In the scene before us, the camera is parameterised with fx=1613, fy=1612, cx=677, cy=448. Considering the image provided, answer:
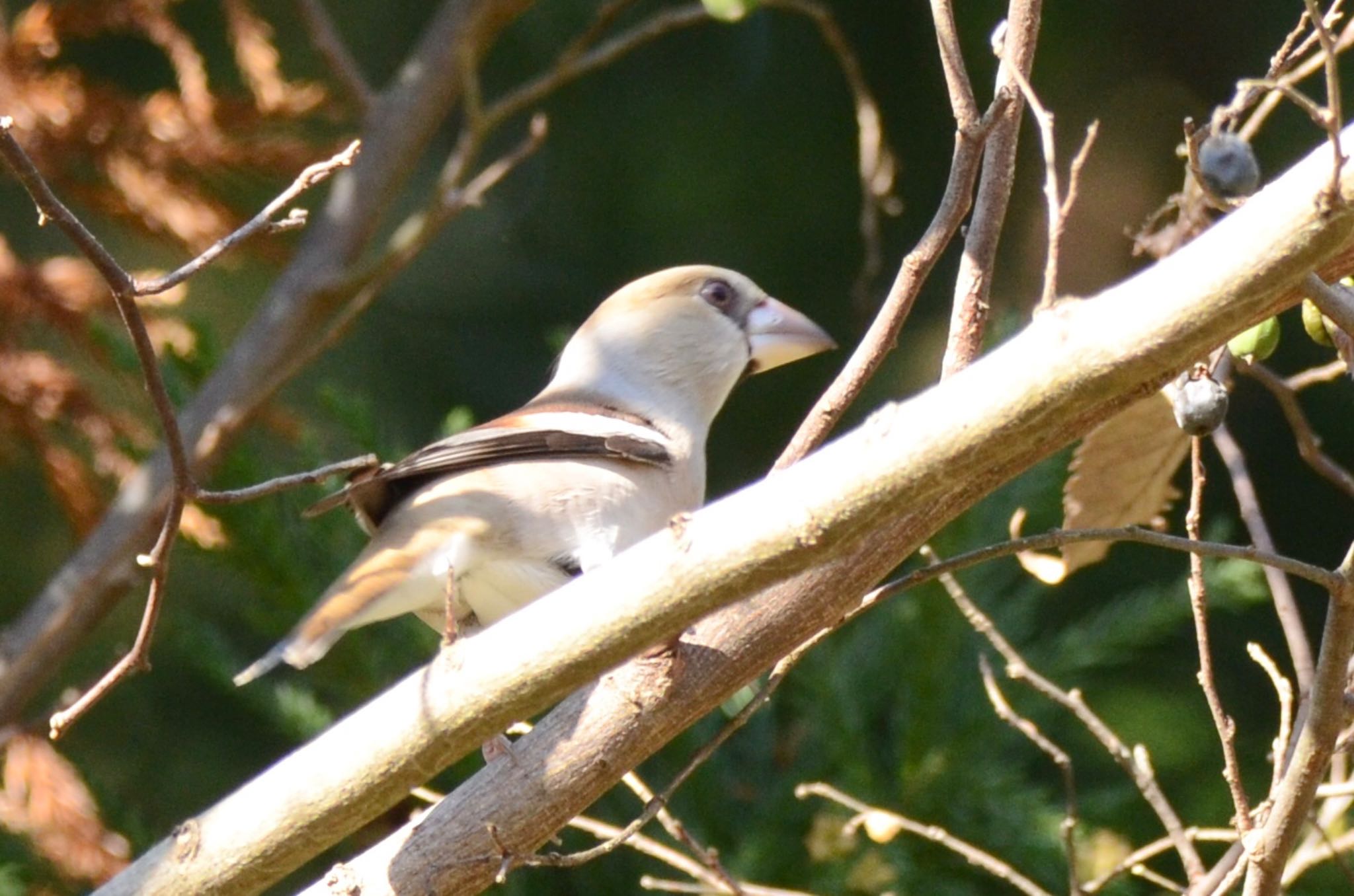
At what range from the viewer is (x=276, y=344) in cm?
375

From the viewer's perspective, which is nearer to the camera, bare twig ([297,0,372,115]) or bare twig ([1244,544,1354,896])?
bare twig ([1244,544,1354,896])

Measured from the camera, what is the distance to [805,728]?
11.6ft

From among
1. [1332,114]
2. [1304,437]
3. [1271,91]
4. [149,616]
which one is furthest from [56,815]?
[1332,114]

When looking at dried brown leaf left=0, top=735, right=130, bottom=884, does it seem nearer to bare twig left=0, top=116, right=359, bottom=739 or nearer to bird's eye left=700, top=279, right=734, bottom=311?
bird's eye left=700, top=279, right=734, bottom=311

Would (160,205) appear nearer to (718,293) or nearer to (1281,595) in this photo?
(718,293)

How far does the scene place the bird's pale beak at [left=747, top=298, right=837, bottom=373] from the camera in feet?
10.2

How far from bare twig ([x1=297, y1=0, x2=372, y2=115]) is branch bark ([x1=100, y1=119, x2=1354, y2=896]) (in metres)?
2.41

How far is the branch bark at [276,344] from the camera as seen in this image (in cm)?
352

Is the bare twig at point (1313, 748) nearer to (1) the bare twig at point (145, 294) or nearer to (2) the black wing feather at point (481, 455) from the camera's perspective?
(1) the bare twig at point (145, 294)

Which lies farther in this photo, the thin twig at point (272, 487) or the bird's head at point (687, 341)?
the bird's head at point (687, 341)

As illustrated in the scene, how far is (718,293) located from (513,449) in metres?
0.81

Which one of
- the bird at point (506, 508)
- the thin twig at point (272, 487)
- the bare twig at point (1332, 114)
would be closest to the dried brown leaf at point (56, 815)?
the bird at point (506, 508)

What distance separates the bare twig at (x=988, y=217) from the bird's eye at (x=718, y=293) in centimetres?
121

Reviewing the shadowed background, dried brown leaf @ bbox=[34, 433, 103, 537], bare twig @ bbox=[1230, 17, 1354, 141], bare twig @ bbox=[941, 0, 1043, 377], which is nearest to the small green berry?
bare twig @ bbox=[1230, 17, 1354, 141]
